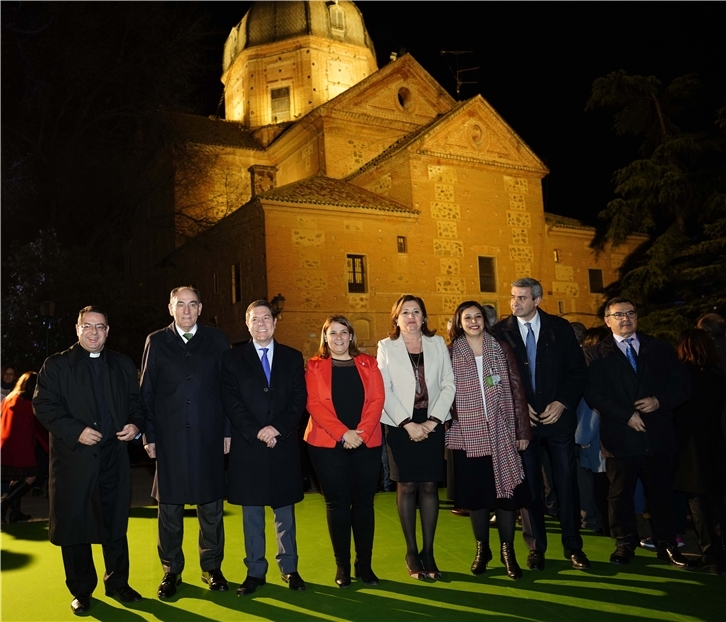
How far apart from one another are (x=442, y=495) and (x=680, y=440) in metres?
3.86

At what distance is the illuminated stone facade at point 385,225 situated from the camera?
19531 mm

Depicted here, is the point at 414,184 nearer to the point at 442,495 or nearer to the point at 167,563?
the point at 442,495

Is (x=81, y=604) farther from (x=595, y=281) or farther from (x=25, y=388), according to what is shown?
(x=595, y=281)

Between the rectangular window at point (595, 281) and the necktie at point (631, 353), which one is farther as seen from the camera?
the rectangular window at point (595, 281)

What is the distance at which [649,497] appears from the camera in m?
5.09

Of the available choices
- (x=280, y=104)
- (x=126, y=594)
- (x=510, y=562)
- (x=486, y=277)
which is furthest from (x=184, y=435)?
(x=280, y=104)

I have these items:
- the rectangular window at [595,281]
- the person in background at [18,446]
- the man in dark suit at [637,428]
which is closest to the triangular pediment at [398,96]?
the rectangular window at [595,281]

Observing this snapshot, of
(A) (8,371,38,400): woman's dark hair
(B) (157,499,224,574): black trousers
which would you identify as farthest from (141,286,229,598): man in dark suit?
(A) (8,371,38,400): woman's dark hair

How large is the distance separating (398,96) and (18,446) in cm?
2448

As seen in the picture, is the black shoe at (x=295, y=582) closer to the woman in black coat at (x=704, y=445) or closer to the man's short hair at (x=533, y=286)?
the man's short hair at (x=533, y=286)

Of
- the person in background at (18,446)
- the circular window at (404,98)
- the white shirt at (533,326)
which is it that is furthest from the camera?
the circular window at (404,98)

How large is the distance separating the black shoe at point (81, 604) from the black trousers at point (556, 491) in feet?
10.7

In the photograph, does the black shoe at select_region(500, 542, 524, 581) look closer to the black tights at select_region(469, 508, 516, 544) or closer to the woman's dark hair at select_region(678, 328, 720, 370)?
the black tights at select_region(469, 508, 516, 544)

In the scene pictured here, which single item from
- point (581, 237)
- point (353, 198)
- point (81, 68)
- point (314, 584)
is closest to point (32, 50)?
point (81, 68)
